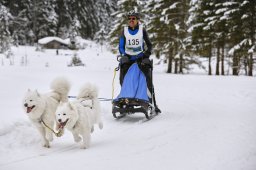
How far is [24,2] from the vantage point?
52906 mm

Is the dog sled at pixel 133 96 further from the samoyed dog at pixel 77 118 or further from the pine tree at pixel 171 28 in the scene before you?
Answer: the pine tree at pixel 171 28

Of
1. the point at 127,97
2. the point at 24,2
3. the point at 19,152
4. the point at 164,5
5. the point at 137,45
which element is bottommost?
the point at 19,152

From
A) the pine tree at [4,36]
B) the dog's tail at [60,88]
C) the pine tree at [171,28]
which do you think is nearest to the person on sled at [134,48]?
the dog's tail at [60,88]

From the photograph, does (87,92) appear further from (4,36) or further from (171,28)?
(4,36)

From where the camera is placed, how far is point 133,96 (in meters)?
7.72

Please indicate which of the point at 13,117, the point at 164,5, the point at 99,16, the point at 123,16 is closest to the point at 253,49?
the point at 164,5

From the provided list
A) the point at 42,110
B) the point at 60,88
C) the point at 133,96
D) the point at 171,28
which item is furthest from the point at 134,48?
the point at 171,28

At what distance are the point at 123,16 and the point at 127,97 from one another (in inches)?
890

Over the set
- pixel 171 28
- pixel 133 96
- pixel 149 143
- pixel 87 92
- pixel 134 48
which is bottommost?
pixel 149 143

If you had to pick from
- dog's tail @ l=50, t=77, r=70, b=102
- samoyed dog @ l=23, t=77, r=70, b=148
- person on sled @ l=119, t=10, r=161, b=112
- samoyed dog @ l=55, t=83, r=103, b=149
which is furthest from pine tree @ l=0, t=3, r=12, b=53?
samoyed dog @ l=55, t=83, r=103, b=149

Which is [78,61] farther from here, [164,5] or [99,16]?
[99,16]

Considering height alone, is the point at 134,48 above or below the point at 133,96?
above

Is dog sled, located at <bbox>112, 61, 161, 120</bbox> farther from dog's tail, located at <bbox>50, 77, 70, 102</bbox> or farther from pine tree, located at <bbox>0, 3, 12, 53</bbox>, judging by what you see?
pine tree, located at <bbox>0, 3, 12, 53</bbox>

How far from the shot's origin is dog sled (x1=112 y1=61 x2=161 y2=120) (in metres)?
7.74
